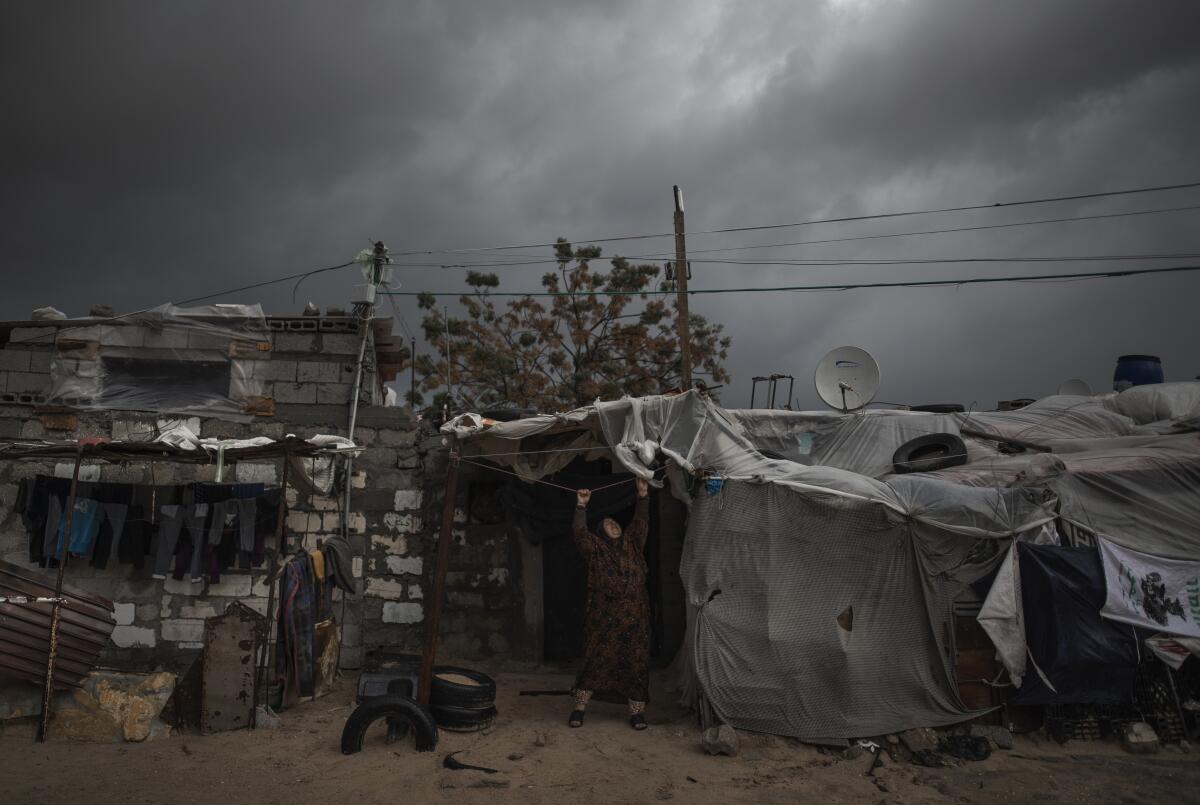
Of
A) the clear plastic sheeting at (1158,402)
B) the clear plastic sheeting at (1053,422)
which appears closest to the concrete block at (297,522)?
the clear plastic sheeting at (1053,422)

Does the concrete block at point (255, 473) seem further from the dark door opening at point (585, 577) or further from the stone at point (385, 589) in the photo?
the dark door opening at point (585, 577)

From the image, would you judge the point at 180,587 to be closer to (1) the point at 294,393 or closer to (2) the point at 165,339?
(1) the point at 294,393

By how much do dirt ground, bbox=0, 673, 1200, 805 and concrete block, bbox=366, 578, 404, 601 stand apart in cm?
211

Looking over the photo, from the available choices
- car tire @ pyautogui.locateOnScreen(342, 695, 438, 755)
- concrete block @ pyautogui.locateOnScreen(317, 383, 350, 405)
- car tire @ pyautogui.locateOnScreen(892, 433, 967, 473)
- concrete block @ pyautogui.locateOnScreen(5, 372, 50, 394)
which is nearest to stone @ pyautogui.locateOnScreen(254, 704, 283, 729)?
car tire @ pyautogui.locateOnScreen(342, 695, 438, 755)

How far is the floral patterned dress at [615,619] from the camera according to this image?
609cm

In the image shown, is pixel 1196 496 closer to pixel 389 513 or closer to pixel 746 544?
pixel 746 544

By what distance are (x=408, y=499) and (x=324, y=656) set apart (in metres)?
1.84

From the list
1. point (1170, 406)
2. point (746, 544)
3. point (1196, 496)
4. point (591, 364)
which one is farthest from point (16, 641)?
point (591, 364)

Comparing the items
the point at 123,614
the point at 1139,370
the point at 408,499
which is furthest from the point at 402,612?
the point at 1139,370

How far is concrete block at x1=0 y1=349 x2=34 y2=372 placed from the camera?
8344mm

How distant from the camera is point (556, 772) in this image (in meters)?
5.19

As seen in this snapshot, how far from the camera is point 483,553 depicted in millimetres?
8289

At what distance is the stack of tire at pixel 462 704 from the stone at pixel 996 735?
3825 millimetres

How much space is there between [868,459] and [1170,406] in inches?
140
